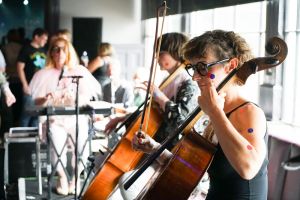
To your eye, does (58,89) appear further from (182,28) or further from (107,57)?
(182,28)

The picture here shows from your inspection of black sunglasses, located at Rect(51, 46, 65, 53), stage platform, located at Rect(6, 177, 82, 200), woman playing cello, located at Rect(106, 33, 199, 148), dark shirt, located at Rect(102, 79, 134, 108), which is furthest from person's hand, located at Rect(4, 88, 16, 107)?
woman playing cello, located at Rect(106, 33, 199, 148)

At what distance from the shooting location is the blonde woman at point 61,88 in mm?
4223

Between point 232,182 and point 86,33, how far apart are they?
6.62 metres

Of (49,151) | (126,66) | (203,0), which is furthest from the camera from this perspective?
(126,66)

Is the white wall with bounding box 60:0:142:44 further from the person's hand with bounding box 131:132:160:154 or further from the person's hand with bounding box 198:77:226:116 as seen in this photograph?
the person's hand with bounding box 198:77:226:116

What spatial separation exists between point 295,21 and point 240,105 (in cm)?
244

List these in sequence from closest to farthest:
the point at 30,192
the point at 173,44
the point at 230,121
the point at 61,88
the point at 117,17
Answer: the point at 230,121, the point at 173,44, the point at 61,88, the point at 30,192, the point at 117,17

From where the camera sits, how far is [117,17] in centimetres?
832

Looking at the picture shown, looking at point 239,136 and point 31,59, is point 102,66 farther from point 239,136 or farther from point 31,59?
point 239,136

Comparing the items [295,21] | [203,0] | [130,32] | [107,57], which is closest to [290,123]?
[295,21]

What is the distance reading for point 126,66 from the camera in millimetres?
7449

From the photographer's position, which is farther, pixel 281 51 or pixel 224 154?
pixel 281 51

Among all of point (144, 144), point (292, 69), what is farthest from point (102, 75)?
point (144, 144)

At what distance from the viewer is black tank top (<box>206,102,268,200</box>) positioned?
1.53 metres
